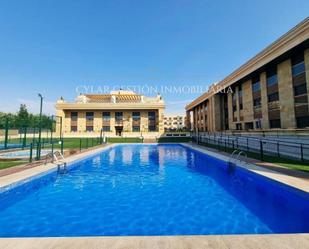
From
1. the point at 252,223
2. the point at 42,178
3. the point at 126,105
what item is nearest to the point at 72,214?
the point at 42,178

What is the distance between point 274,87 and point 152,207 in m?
25.6

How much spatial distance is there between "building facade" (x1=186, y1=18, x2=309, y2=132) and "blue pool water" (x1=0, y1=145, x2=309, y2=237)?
54.8 feet

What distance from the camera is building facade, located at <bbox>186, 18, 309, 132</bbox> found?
19297mm

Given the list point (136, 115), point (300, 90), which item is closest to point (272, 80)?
point (300, 90)

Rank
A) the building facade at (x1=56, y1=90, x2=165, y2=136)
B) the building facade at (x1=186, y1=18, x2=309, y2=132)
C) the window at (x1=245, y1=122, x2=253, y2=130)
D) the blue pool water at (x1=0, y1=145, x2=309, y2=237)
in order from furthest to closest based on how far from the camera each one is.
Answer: the building facade at (x1=56, y1=90, x2=165, y2=136) → the window at (x1=245, y1=122, x2=253, y2=130) → the building facade at (x1=186, y1=18, x2=309, y2=132) → the blue pool water at (x1=0, y1=145, x2=309, y2=237)

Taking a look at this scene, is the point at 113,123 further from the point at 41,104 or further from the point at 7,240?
the point at 7,240

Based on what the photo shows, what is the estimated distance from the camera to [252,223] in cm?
472

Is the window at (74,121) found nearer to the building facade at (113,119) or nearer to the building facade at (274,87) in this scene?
the building facade at (113,119)

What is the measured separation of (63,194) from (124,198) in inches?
97.4

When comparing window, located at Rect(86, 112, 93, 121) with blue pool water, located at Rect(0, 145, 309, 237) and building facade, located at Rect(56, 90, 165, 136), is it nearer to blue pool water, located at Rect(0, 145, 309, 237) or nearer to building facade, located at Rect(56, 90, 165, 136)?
building facade, located at Rect(56, 90, 165, 136)

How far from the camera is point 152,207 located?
578cm

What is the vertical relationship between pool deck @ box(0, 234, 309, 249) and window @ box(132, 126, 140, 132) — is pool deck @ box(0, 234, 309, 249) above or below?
below

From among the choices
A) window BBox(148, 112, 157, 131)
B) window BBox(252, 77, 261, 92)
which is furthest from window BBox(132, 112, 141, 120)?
window BBox(252, 77, 261, 92)

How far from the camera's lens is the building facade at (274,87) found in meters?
19.3
